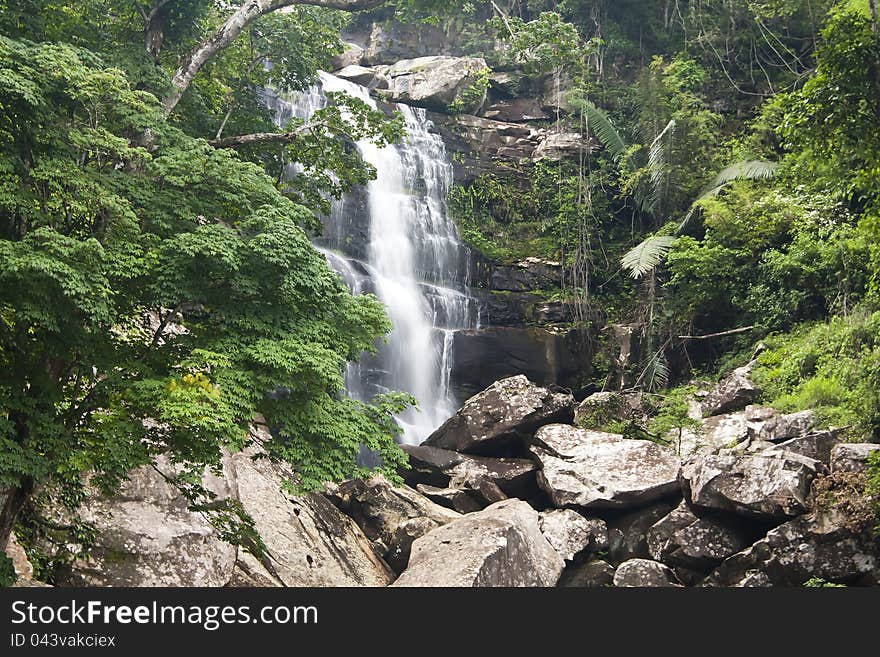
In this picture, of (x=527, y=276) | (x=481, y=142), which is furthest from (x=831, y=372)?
(x=481, y=142)

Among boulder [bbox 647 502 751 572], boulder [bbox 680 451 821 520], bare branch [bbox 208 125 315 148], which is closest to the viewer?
boulder [bbox 680 451 821 520]

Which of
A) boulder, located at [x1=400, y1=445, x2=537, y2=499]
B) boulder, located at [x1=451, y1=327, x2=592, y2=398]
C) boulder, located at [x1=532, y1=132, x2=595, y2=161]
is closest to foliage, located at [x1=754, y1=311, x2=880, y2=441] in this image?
boulder, located at [x1=400, y1=445, x2=537, y2=499]

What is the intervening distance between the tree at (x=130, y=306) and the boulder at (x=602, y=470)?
244 inches

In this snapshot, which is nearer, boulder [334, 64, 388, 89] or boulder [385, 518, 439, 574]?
boulder [385, 518, 439, 574]

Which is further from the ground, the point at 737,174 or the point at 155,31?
the point at 155,31

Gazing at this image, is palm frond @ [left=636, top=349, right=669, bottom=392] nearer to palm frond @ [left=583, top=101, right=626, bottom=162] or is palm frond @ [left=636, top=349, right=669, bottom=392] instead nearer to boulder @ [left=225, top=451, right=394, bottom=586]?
palm frond @ [left=583, top=101, right=626, bottom=162]

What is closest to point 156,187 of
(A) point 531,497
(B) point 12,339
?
(B) point 12,339

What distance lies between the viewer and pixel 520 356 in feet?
63.0

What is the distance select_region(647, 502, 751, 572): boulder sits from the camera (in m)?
11.0

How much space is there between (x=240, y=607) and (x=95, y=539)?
2.88m

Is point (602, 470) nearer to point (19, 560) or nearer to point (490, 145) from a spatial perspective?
point (19, 560)

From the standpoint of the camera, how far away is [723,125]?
22.3 meters

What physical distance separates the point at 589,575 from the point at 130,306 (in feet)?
26.1

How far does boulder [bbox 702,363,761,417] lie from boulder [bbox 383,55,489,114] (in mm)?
13013
